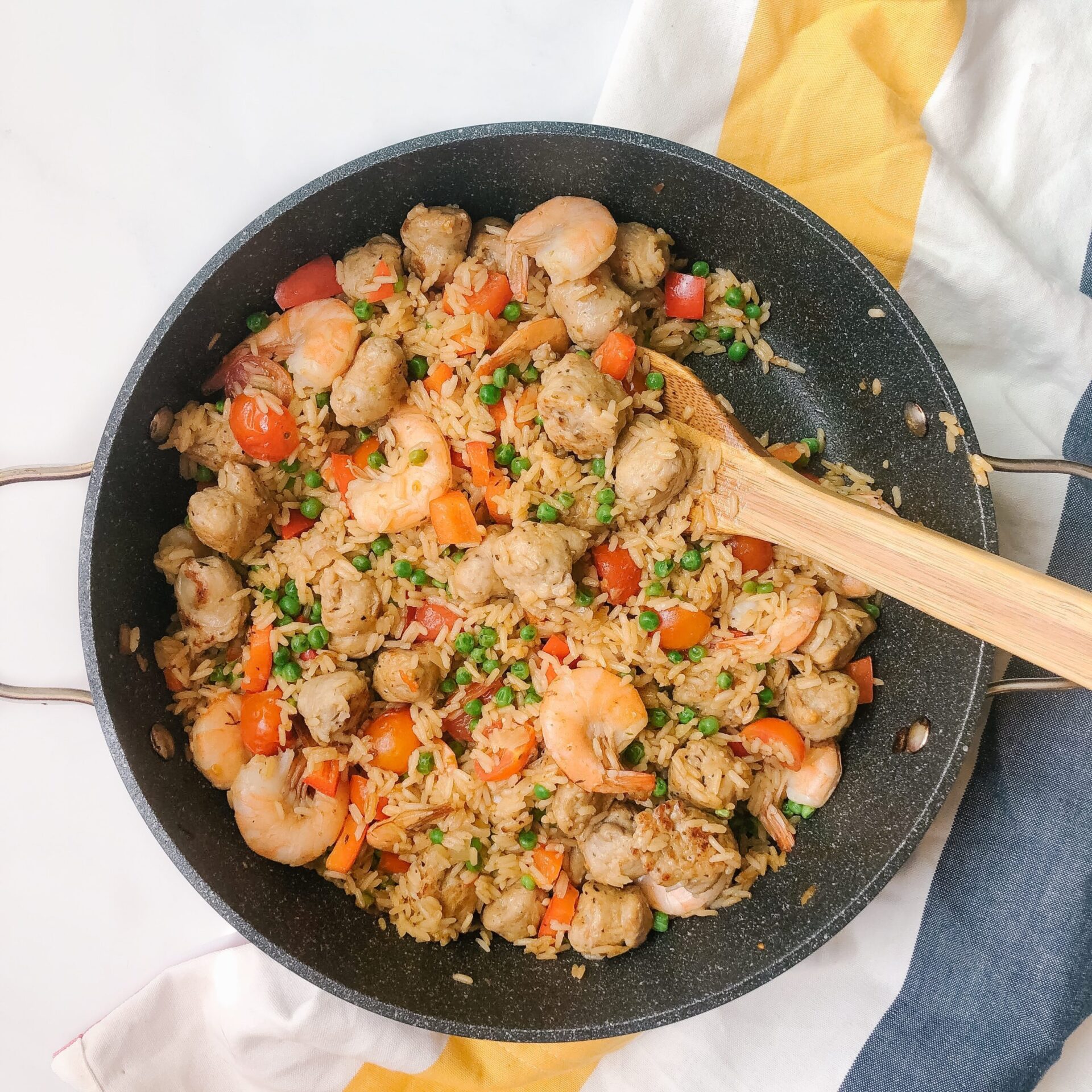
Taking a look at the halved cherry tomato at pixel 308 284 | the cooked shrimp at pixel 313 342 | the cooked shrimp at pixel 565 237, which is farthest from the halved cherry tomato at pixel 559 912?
the halved cherry tomato at pixel 308 284

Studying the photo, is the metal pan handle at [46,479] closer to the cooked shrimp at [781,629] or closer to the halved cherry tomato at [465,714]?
the halved cherry tomato at [465,714]

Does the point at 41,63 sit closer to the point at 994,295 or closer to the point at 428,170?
the point at 428,170

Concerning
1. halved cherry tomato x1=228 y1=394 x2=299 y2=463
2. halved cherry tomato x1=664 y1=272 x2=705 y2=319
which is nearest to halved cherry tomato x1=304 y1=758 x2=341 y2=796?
halved cherry tomato x1=228 y1=394 x2=299 y2=463

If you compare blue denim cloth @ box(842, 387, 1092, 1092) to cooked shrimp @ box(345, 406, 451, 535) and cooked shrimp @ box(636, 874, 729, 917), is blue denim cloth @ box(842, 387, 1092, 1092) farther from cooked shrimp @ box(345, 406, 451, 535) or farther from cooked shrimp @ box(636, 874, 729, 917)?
cooked shrimp @ box(345, 406, 451, 535)

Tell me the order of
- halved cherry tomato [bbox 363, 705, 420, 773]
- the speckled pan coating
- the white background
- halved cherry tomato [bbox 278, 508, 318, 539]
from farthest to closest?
the white background → halved cherry tomato [bbox 278, 508, 318, 539] → halved cherry tomato [bbox 363, 705, 420, 773] → the speckled pan coating

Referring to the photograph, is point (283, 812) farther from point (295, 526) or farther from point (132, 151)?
point (132, 151)
